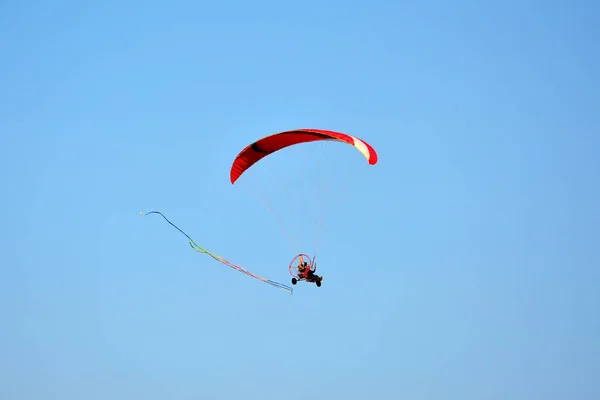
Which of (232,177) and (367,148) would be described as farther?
(232,177)

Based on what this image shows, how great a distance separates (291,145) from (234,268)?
7.16 m

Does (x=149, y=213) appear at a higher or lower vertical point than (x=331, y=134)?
lower

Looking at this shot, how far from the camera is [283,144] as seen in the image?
60625mm

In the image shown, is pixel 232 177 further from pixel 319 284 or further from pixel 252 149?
pixel 319 284

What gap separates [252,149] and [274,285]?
24.9ft

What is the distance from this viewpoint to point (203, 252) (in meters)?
56.8

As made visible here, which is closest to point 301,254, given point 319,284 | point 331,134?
point 319,284

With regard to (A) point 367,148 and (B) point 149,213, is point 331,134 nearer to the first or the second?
(A) point 367,148

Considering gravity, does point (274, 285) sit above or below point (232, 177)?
below

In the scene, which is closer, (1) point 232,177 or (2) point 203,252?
(2) point 203,252

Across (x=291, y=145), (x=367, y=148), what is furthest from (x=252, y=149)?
(x=367, y=148)

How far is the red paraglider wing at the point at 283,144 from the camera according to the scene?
58.3 meters

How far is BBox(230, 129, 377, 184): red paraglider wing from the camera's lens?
58344 mm

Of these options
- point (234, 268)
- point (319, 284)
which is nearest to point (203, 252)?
point (234, 268)
